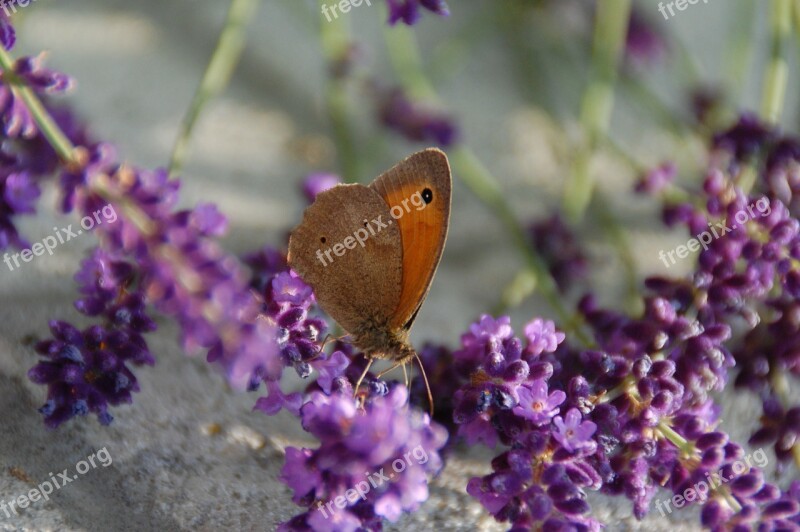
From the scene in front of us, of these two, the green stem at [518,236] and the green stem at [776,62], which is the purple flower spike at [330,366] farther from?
the green stem at [776,62]

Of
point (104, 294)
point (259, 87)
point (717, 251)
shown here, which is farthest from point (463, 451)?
point (259, 87)

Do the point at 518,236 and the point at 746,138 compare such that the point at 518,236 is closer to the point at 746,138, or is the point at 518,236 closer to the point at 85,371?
the point at 746,138

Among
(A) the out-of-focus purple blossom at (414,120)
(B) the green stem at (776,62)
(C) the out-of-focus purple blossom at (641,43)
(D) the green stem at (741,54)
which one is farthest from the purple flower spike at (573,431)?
(C) the out-of-focus purple blossom at (641,43)

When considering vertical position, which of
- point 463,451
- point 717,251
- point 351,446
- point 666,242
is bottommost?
point 463,451

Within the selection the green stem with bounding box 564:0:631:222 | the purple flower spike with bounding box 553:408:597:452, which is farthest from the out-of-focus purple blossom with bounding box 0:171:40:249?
the green stem with bounding box 564:0:631:222

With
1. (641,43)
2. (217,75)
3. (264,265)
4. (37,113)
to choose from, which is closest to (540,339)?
(264,265)

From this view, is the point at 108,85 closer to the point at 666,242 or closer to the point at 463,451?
the point at 463,451
